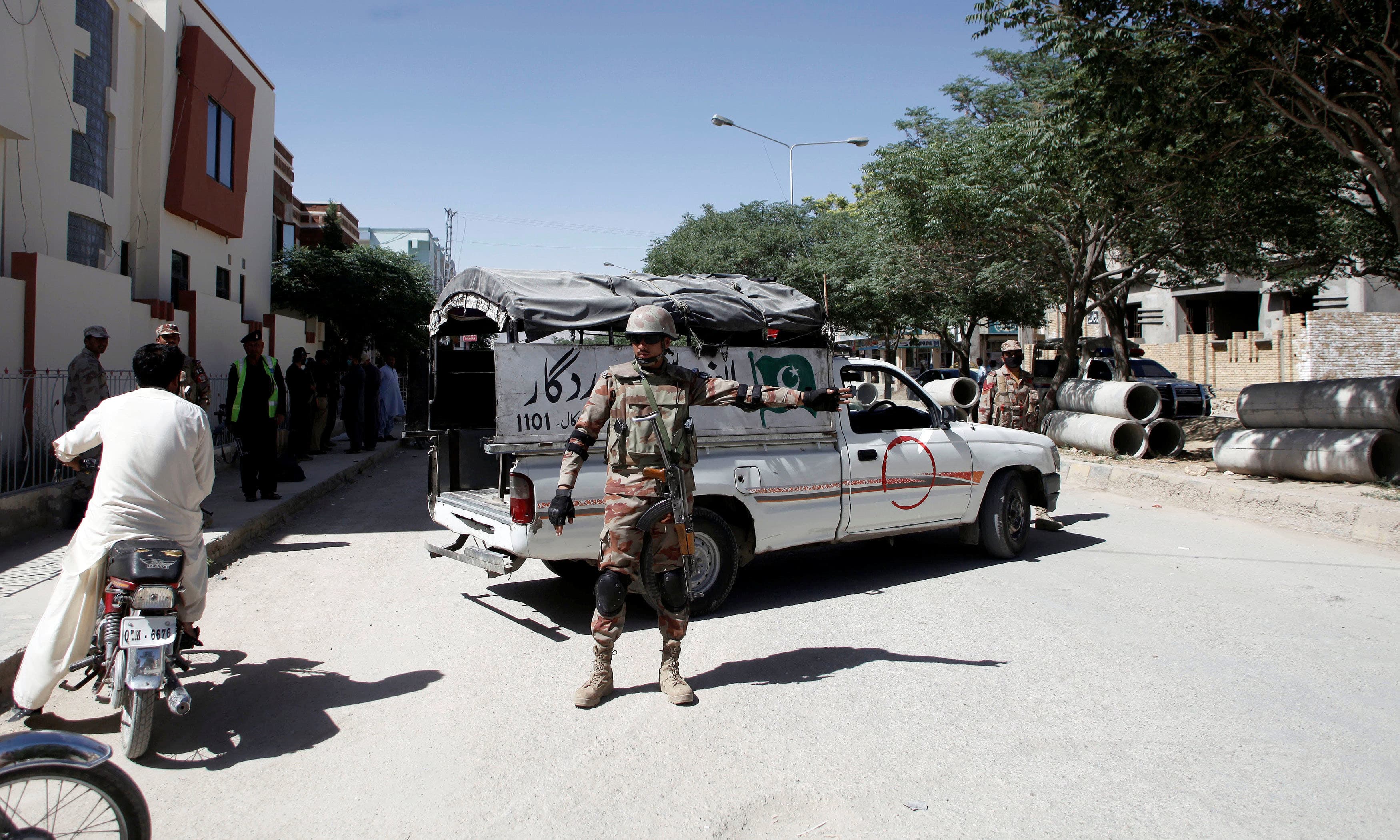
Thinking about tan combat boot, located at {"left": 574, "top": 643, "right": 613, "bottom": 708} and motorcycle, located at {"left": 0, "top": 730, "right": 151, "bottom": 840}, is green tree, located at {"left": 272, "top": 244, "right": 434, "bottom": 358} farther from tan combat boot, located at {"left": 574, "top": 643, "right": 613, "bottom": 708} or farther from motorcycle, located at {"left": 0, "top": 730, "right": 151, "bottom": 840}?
motorcycle, located at {"left": 0, "top": 730, "right": 151, "bottom": 840}

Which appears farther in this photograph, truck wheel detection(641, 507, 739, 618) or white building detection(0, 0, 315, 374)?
white building detection(0, 0, 315, 374)

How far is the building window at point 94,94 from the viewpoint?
41.1ft

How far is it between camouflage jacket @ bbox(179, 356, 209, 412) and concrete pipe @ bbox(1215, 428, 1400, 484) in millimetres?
11030

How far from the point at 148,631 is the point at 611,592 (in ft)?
6.38

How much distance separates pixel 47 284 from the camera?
10.5 m

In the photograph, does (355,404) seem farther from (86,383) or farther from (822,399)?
(822,399)

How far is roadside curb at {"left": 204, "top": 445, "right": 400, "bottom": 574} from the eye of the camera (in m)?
7.52

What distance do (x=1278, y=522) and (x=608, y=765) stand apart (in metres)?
8.66

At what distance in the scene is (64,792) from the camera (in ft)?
7.77

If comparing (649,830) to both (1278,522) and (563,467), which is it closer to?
(563,467)

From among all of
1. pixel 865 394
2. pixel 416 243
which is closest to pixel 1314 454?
pixel 865 394

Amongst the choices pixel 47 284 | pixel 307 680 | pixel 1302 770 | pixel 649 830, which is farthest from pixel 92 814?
pixel 47 284

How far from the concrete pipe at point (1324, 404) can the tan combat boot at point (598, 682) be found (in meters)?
9.14

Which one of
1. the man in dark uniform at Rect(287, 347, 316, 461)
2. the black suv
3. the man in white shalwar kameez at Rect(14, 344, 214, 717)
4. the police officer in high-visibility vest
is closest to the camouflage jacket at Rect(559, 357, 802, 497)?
the man in white shalwar kameez at Rect(14, 344, 214, 717)
